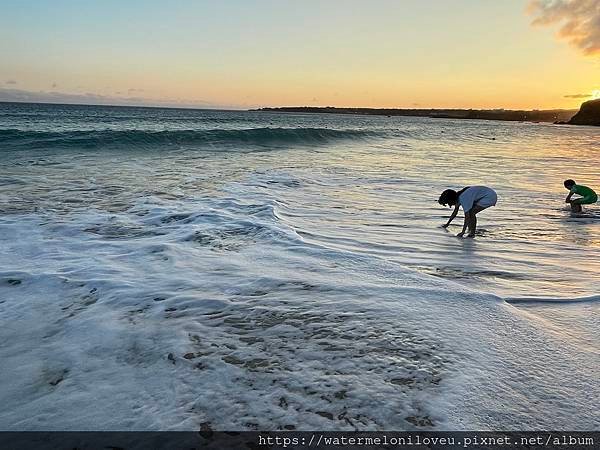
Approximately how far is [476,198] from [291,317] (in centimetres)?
480

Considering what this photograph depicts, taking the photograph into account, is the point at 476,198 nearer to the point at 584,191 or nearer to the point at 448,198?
the point at 448,198

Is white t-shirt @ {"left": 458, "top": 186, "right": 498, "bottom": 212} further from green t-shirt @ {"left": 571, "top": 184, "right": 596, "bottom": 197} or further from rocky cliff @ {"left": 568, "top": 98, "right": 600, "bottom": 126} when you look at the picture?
rocky cliff @ {"left": 568, "top": 98, "right": 600, "bottom": 126}

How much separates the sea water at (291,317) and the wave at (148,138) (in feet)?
Answer: 53.4

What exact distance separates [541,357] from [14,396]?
12.2ft

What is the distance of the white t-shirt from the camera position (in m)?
7.30

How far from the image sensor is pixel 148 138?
27406mm

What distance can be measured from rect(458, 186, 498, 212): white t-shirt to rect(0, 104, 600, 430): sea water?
0.57 metres

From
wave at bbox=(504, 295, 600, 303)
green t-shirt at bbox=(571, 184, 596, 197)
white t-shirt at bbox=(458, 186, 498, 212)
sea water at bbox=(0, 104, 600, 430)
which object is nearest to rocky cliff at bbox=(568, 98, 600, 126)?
green t-shirt at bbox=(571, 184, 596, 197)

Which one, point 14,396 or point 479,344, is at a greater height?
point 479,344

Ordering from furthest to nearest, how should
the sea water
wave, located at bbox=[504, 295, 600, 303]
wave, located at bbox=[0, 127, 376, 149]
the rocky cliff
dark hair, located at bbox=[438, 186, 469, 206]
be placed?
the rocky cliff < wave, located at bbox=[0, 127, 376, 149] < dark hair, located at bbox=[438, 186, 469, 206] < wave, located at bbox=[504, 295, 600, 303] < the sea water

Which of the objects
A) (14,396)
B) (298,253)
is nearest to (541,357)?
(298,253)

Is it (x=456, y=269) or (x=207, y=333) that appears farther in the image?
(x=456, y=269)

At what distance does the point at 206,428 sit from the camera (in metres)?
2.49

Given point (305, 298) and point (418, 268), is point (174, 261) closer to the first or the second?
point (305, 298)
